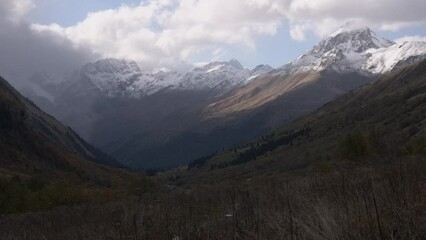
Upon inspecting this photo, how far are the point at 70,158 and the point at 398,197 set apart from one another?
7648 inches

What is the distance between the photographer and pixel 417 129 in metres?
108

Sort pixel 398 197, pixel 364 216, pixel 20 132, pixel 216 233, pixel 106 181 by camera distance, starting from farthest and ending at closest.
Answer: pixel 20 132 < pixel 106 181 < pixel 216 233 < pixel 398 197 < pixel 364 216

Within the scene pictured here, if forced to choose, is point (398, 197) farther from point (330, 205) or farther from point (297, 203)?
point (297, 203)

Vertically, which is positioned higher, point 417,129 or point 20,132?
point 20,132

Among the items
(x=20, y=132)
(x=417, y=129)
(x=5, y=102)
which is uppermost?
(x=5, y=102)

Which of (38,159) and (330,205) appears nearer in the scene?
(330,205)

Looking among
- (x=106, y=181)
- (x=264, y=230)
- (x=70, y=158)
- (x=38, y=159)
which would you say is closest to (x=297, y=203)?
(x=264, y=230)

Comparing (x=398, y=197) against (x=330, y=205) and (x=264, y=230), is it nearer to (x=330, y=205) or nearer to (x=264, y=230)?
(x=330, y=205)

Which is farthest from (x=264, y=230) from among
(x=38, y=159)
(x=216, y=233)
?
(x=38, y=159)

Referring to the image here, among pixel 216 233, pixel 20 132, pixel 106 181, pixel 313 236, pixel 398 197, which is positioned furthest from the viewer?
pixel 20 132

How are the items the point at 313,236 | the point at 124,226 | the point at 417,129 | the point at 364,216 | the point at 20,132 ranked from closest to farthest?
the point at 313,236
the point at 364,216
the point at 124,226
the point at 417,129
the point at 20,132

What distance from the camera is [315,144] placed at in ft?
608

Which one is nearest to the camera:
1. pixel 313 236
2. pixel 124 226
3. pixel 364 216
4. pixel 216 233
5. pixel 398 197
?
pixel 313 236

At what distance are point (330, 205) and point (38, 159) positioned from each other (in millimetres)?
178460
